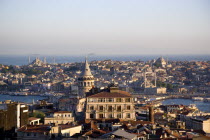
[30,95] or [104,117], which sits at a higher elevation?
[104,117]

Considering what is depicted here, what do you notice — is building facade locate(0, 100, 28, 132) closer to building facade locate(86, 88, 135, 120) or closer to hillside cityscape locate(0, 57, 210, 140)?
hillside cityscape locate(0, 57, 210, 140)

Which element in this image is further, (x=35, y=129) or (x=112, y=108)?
(x=112, y=108)

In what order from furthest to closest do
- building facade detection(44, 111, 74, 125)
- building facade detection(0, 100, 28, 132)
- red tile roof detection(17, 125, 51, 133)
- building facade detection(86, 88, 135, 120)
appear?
building facade detection(44, 111, 74, 125) < building facade detection(86, 88, 135, 120) < building facade detection(0, 100, 28, 132) < red tile roof detection(17, 125, 51, 133)

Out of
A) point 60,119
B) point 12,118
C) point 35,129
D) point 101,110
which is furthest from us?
point 60,119

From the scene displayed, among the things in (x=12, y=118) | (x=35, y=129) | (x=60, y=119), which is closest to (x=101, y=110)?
(x=60, y=119)

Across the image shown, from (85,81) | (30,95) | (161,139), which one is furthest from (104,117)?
(30,95)

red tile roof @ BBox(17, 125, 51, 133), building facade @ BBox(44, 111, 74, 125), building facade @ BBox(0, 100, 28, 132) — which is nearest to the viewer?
red tile roof @ BBox(17, 125, 51, 133)

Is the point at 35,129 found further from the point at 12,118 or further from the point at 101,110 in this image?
the point at 101,110

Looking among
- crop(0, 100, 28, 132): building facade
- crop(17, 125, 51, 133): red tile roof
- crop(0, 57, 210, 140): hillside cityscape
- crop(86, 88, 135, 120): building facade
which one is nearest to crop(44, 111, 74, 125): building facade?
crop(0, 57, 210, 140): hillside cityscape

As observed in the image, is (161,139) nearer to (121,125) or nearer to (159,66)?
(121,125)
